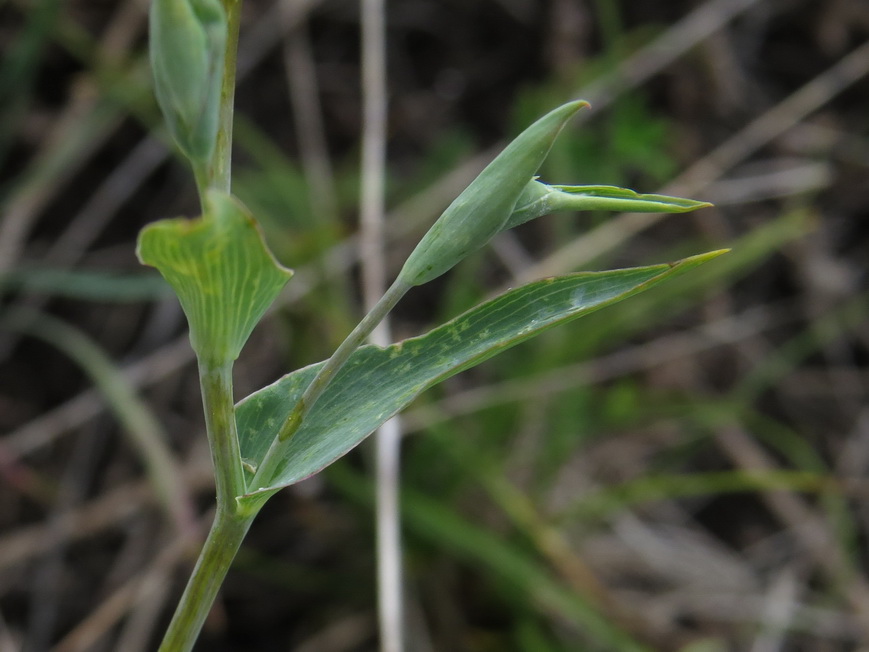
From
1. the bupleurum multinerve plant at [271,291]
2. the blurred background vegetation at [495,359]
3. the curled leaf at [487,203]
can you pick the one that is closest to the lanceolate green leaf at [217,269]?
the bupleurum multinerve plant at [271,291]

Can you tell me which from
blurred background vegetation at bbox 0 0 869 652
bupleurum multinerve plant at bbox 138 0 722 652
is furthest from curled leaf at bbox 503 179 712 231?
blurred background vegetation at bbox 0 0 869 652

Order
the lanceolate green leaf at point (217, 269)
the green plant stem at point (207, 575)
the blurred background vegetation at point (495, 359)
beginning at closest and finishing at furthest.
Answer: the lanceolate green leaf at point (217, 269) → the green plant stem at point (207, 575) → the blurred background vegetation at point (495, 359)

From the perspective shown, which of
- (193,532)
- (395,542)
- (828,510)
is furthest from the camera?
(828,510)

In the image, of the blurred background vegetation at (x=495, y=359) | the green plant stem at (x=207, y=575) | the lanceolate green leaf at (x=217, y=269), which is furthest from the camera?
the blurred background vegetation at (x=495, y=359)

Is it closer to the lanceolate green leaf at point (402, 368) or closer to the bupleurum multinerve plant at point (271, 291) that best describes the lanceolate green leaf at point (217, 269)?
the bupleurum multinerve plant at point (271, 291)

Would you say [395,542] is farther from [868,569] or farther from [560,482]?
[868,569]

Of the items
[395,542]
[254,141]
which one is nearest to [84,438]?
[254,141]

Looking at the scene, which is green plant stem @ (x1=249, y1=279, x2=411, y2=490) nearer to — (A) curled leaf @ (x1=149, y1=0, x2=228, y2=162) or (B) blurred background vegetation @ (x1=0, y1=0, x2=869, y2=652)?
(A) curled leaf @ (x1=149, y1=0, x2=228, y2=162)

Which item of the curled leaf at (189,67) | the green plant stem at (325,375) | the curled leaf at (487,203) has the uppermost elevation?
the curled leaf at (189,67)

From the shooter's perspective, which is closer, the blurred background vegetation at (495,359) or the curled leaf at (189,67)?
the curled leaf at (189,67)
